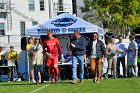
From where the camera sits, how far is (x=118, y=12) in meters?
47.8

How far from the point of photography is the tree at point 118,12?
154 ft

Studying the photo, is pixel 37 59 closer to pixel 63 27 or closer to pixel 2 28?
pixel 63 27

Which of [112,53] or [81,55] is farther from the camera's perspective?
[112,53]

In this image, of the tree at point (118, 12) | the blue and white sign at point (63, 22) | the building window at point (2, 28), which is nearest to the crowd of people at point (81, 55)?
the blue and white sign at point (63, 22)

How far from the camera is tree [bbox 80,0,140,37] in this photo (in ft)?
154

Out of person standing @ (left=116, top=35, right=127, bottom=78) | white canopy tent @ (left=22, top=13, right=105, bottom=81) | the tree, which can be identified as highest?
the tree

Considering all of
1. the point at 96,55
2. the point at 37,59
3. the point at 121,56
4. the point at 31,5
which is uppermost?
the point at 31,5

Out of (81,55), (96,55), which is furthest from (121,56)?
(81,55)

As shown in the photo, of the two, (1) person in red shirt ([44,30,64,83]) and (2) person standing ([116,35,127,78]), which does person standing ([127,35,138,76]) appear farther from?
(1) person in red shirt ([44,30,64,83])

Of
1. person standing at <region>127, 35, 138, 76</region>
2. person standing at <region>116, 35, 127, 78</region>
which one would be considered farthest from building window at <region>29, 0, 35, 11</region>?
person standing at <region>127, 35, 138, 76</region>

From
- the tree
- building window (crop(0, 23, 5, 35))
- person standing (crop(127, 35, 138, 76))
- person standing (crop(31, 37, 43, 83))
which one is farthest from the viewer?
building window (crop(0, 23, 5, 35))

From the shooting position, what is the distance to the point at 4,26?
4744 centimetres

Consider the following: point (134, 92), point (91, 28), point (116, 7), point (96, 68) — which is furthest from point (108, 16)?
point (134, 92)

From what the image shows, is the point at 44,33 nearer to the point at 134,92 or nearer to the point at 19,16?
the point at 134,92
